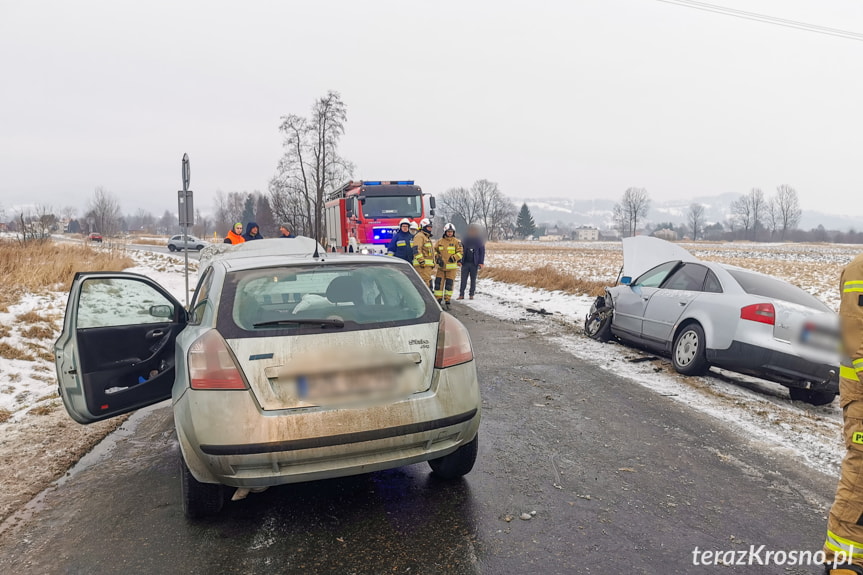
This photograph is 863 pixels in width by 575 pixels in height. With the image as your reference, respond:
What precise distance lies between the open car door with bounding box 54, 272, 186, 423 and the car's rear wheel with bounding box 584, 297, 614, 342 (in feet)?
21.1

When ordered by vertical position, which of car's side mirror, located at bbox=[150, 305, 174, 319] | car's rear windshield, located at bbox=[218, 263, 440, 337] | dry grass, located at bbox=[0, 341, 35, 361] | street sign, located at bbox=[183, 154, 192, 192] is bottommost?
dry grass, located at bbox=[0, 341, 35, 361]

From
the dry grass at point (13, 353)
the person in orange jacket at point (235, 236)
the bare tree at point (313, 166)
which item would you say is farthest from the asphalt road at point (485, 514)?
the bare tree at point (313, 166)

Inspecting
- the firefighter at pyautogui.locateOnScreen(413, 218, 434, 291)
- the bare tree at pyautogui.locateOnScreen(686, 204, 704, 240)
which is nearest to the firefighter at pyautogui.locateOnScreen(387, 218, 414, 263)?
the firefighter at pyautogui.locateOnScreen(413, 218, 434, 291)

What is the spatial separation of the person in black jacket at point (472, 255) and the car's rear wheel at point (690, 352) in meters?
7.89

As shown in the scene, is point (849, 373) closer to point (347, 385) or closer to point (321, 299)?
point (347, 385)

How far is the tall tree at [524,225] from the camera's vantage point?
383ft

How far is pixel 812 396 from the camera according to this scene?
5.78 metres

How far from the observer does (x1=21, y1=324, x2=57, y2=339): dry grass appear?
759 centimetres

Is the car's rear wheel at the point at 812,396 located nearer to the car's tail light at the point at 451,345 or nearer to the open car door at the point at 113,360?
the car's tail light at the point at 451,345

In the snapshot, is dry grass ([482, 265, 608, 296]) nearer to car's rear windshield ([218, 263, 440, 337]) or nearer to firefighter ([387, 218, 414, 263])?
firefighter ([387, 218, 414, 263])

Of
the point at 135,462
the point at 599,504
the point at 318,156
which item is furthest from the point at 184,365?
the point at 318,156

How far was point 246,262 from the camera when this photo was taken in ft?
11.8

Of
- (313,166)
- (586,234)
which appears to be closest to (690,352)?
(313,166)

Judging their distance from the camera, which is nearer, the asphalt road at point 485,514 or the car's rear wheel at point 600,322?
the asphalt road at point 485,514
